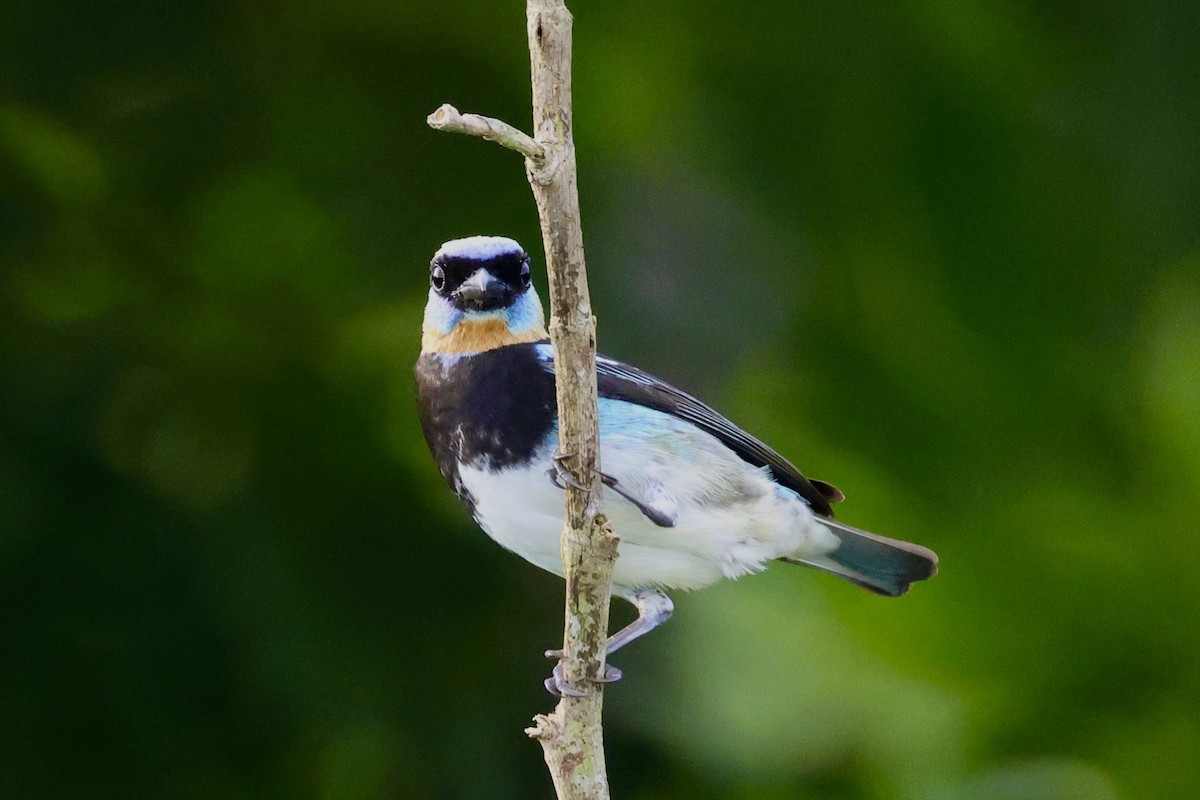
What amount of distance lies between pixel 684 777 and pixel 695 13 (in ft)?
6.88

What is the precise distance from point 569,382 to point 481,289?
84 cm

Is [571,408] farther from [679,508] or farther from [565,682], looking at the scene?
[679,508]

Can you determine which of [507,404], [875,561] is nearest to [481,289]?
[507,404]

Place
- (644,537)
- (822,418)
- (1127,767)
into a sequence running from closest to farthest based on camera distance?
(644,537) < (1127,767) < (822,418)

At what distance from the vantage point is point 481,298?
2785 mm

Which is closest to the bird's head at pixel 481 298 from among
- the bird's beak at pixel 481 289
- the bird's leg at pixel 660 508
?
the bird's beak at pixel 481 289

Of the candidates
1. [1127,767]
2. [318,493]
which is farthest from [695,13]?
[1127,767]

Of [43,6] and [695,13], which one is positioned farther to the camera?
[695,13]

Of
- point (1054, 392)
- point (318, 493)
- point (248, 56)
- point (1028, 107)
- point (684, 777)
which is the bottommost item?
point (684, 777)

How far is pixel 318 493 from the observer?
147 inches

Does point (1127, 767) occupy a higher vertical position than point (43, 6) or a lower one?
lower

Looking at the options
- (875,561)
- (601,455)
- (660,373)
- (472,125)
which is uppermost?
(660,373)

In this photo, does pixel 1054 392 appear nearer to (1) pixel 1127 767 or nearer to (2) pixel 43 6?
(1) pixel 1127 767

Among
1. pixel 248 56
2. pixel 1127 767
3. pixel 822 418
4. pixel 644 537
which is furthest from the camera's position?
pixel 248 56
